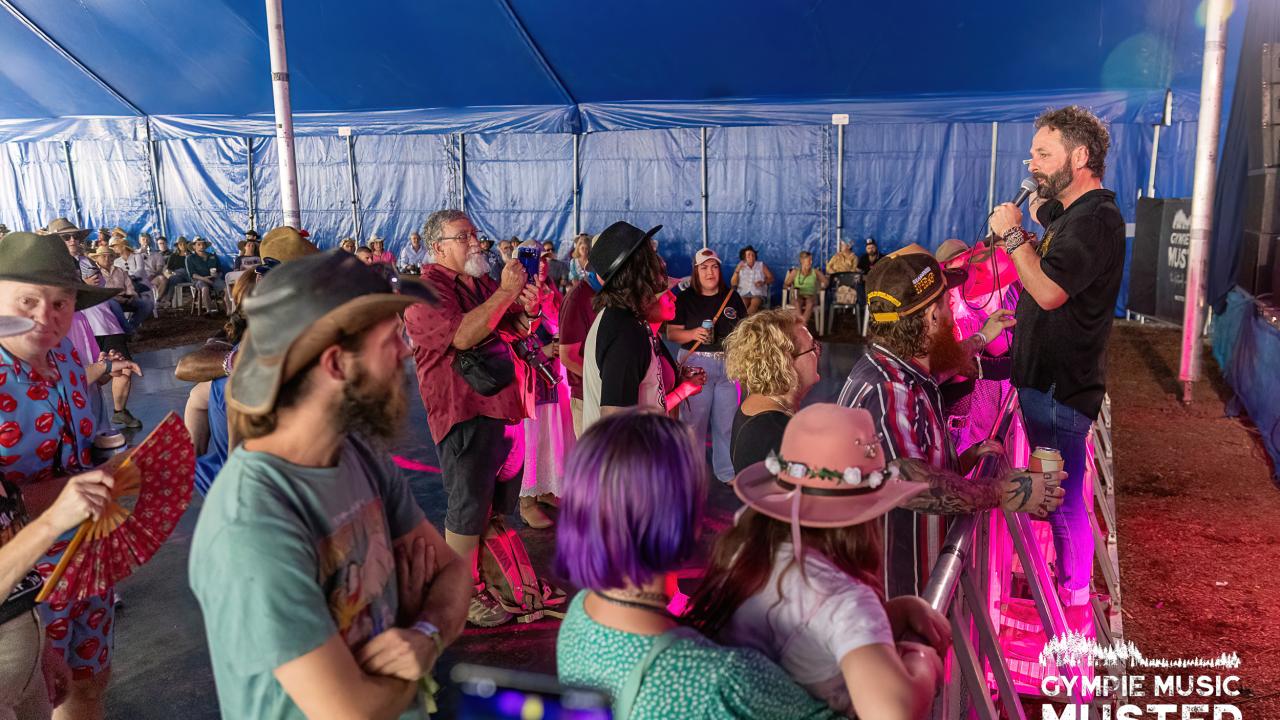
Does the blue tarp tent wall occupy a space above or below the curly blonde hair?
above

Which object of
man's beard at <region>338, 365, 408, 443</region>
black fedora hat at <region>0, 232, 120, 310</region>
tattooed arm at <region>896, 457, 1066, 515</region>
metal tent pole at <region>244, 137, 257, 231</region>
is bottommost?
tattooed arm at <region>896, 457, 1066, 515</region>

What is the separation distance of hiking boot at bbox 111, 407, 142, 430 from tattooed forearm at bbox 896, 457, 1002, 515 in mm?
7542

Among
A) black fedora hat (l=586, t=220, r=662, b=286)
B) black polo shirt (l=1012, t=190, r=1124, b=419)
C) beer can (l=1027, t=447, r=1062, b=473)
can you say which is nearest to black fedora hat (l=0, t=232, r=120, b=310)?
black fedora hat (l=586, t=220, r=662, b=286)

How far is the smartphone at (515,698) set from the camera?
1.29 metres

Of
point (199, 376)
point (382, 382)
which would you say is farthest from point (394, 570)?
point (199, 376)

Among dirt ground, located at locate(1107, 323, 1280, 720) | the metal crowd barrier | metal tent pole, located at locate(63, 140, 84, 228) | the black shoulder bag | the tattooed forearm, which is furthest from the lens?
metal tent pole, located at locate(63, 140, 84, 228)

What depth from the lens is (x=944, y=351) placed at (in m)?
2.87

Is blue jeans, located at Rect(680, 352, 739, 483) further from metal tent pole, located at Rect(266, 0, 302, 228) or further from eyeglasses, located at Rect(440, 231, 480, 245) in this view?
metal tent pole, located at Rect(266, 0, 302, 228)

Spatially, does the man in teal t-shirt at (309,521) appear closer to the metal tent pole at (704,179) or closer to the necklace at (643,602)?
the necklace at (643,602)

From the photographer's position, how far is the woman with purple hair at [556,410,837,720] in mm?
1393

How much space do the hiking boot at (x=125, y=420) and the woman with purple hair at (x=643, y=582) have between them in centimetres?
776

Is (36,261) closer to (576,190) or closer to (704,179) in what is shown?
(704,179)

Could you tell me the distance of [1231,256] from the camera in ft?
38.8

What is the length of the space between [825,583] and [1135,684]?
3.00 m
